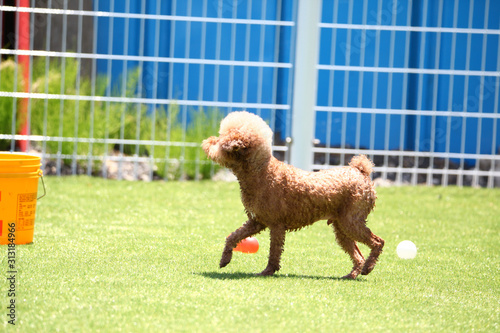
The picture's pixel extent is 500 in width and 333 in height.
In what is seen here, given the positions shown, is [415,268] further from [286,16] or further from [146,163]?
[286,16]

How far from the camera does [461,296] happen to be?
12.9ft

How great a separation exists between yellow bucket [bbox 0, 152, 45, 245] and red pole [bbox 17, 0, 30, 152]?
302 cm

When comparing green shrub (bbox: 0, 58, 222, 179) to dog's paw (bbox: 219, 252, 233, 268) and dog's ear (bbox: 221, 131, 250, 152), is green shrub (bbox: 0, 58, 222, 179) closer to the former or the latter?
dog's paw (bbox: 219, 252, 233, 268)

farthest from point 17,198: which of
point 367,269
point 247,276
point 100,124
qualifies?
point 100,124

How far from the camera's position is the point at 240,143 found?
151 inches

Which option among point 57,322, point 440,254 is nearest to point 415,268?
point 440,254

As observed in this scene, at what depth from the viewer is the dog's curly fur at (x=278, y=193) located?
12.7ft

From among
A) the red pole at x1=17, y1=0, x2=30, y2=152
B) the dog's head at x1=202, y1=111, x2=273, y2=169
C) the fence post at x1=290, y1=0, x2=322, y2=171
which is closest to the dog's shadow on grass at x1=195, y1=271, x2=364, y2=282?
the dog's head at x1=202, y1=111, x2=273, y2=169

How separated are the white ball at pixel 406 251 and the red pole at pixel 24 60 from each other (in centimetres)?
420

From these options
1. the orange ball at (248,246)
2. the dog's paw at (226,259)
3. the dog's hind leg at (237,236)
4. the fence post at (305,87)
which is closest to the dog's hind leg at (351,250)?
the dog's hind leg at (237,236)

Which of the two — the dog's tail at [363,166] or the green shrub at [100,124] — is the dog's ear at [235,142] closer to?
the dog's tail at [363,166]

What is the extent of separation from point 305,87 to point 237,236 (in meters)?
3.59

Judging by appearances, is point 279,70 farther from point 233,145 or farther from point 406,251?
point 233,145

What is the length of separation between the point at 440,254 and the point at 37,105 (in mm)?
4519
